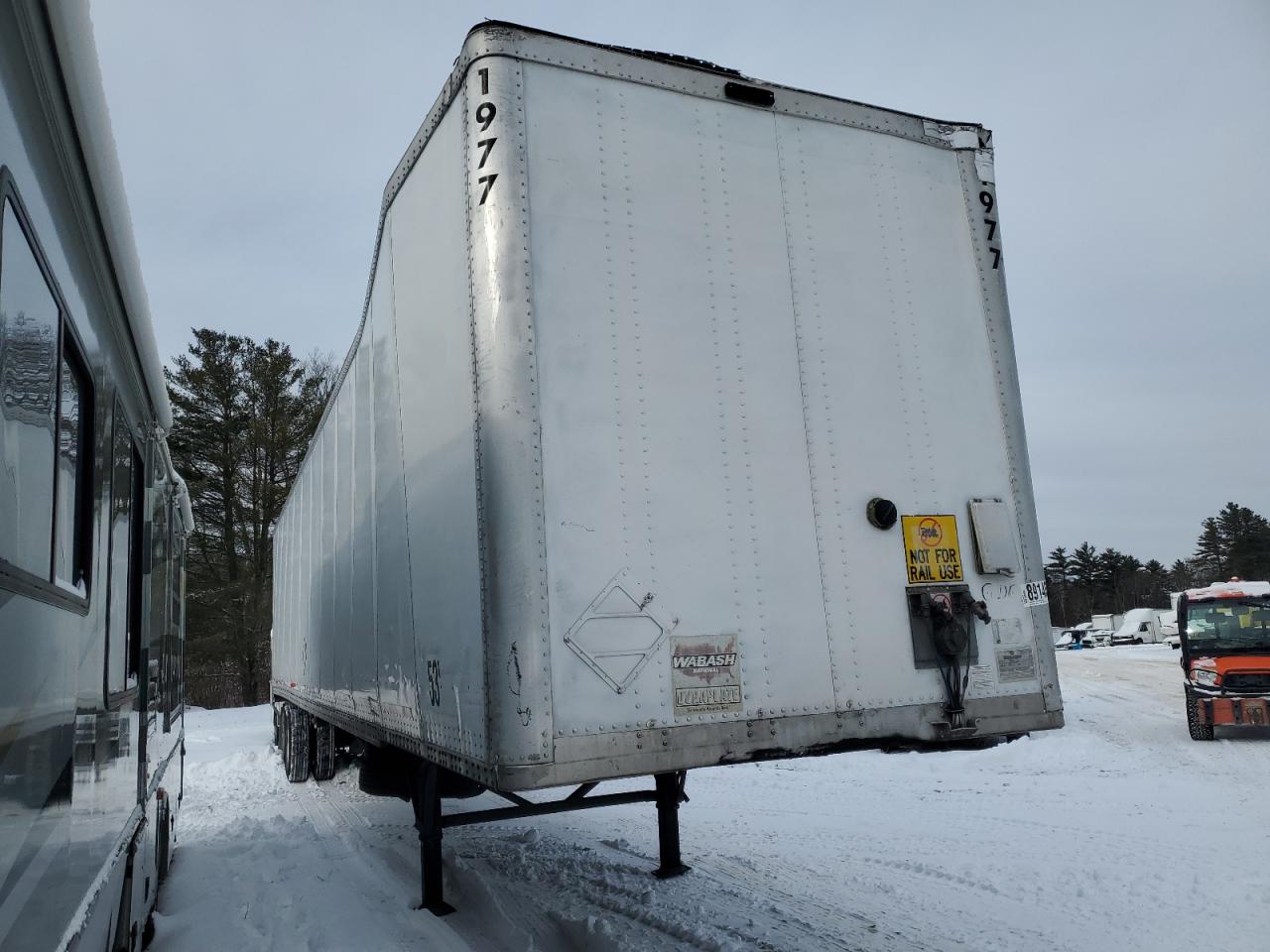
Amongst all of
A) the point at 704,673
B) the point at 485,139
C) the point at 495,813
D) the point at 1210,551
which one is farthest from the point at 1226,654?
the point at 1210,551

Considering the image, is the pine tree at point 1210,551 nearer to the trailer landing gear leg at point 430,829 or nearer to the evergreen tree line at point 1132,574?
the evergreen tree line at point 1132,574

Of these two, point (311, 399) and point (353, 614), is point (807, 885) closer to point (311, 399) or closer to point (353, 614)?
point (353, 614)

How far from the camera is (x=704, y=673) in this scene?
3459mm

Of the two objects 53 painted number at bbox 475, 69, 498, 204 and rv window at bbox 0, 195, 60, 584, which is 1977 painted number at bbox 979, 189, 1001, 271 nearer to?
53 painted number at bbox 475, 69, 498, 204

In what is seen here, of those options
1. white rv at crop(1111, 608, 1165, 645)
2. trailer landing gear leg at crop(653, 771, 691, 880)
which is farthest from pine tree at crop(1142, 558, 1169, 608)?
trailer landing gear leg at crop(653, 771, 691, 880)

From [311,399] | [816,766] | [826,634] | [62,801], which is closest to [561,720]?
[826,634]

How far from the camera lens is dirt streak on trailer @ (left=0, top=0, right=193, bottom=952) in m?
1.59

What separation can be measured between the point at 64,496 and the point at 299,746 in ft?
33.3

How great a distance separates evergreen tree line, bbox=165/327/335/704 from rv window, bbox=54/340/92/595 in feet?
91.4

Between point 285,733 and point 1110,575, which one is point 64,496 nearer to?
point 285,733

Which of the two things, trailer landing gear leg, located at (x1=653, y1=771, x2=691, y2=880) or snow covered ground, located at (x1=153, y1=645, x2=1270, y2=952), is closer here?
snow covered ground, located at (x1=153, y1=645, x2=1270, y2=952)

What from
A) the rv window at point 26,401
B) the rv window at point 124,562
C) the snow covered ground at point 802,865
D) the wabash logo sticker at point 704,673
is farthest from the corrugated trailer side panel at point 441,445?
the snow covered ground at point 802,865

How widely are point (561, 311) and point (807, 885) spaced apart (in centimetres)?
443

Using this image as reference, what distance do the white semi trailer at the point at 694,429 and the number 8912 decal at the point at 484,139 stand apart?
0.06 feet
